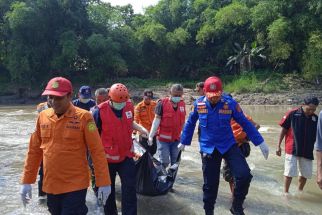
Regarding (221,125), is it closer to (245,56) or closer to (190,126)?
(190,126)

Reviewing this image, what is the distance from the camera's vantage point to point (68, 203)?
359cm

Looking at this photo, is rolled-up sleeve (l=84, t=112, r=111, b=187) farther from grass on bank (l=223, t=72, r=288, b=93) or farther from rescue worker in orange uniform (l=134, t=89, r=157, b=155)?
grass on bank (l=223, t=72, r=288, b=93)

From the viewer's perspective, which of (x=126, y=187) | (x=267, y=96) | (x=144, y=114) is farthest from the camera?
(x=267, y=96)

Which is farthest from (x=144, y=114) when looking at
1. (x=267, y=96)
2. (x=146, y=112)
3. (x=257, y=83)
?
(x=257, y=83)

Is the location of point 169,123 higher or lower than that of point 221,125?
lower

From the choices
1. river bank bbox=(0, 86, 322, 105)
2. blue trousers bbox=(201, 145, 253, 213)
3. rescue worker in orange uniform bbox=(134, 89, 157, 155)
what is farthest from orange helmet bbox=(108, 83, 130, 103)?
river bank bbox=(0, 86, 322, 105)

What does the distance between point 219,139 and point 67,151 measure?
202 centimetres

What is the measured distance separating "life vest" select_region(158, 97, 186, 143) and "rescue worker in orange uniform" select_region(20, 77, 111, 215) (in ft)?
10.5

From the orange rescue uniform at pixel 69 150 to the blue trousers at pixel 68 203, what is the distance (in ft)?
0.17

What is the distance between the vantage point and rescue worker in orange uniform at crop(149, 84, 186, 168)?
22.3 feet

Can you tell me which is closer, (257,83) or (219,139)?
(219,139)

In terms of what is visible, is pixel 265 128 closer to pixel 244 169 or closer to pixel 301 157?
pixel 301 157

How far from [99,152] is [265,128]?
469 inches

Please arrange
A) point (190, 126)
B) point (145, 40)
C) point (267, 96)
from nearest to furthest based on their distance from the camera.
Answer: point (190, 126)
point (267, 96)
point (145, 40)
